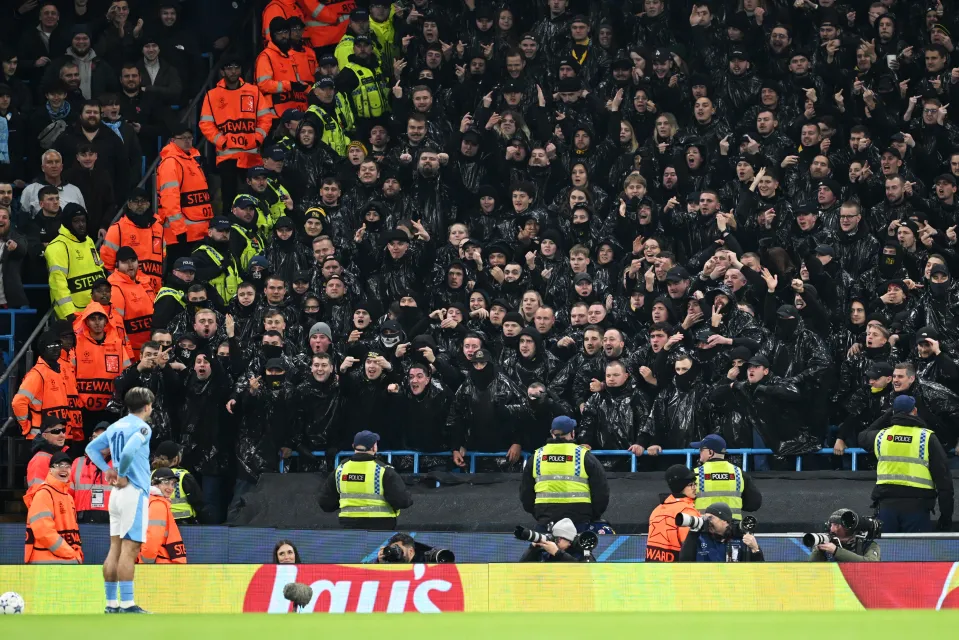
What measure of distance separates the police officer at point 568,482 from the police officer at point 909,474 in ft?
9.00

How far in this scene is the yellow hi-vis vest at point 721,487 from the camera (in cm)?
1662

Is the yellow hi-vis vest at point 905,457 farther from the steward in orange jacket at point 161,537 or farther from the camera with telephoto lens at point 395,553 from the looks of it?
the steward in orange jacket at point 161,537

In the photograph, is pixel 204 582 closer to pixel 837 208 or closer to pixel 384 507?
pixel 384 507

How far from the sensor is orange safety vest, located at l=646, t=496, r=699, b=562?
15633mm

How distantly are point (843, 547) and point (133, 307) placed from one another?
9.99 m

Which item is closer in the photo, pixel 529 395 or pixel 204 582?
pixel 204 582

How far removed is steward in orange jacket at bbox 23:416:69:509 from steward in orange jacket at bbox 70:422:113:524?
0.33m

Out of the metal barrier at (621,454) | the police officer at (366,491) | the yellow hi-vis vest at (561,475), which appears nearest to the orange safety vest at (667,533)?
the yellow hi-vis vest at (561,475)

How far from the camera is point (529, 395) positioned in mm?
19062

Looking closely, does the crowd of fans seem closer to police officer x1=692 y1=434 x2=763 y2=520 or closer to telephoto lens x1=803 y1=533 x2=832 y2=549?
police officer x1=692 y1=434 x2=763 y2=520

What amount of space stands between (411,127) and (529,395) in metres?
4.70

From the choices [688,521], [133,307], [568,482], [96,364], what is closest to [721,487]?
[568,482]

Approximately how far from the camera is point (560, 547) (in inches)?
596

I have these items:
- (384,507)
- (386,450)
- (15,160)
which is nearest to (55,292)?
(15,160)
